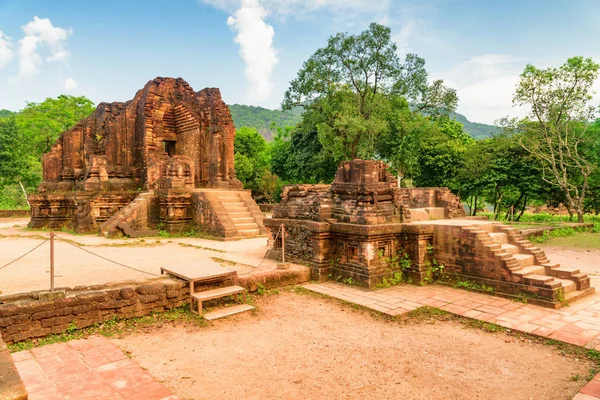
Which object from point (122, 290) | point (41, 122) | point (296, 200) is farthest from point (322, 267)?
point (41, 122)

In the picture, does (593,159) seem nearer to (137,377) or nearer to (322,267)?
(322,267)

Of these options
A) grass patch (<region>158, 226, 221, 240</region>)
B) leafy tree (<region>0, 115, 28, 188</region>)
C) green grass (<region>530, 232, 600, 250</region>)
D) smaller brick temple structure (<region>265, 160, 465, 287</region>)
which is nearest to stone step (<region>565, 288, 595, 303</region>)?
smaller brick temple structure (<region>265, 160, 465, 287</region>)

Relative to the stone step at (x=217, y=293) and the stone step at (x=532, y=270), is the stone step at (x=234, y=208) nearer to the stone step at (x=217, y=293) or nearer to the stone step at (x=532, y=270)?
the stone step at (x=217, y=293)

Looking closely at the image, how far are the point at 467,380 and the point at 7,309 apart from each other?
475cm

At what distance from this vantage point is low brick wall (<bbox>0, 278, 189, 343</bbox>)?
13.8 feet

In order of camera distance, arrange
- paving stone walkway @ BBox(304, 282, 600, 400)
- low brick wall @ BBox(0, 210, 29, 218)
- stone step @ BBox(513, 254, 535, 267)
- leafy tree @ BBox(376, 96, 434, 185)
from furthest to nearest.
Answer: leafy tree @ BBox(376, 96, 434, 185), low brick wall @ BBox(0, 210, 29, 218), stone step @ BBox(513, 254, 535, 267), paving stone walkway @ BBox(304, 282, 600, 400)

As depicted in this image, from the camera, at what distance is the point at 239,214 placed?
42.3 ft

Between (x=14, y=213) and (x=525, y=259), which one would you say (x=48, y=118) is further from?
(x=525, y=259)

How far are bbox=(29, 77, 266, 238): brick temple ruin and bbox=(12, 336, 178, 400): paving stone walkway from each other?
7.42 meters

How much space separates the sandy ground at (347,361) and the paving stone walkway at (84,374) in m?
0.15

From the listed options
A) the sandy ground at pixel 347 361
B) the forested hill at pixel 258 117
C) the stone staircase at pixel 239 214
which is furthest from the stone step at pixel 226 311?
the forested hill at pixel 258 117

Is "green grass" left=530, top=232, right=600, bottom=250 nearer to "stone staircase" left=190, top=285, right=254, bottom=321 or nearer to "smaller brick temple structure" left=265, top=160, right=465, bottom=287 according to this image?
"smaller brick temple structure" left=265, top=160, right=465, bottom=287

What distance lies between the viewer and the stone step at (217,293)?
5074 mm

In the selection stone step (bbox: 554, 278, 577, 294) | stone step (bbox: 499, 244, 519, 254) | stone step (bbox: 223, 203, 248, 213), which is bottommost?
stone step (bbox: 554, 278, 577, 294)
